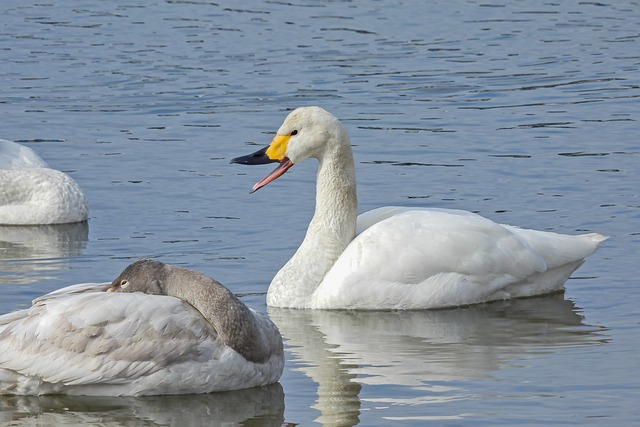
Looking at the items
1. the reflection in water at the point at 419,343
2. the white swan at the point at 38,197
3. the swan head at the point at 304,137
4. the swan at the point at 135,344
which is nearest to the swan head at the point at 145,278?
the swan at the point at 135,344

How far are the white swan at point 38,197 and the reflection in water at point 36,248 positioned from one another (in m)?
0.08

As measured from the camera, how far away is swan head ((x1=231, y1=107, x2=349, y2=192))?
1139 centimetres

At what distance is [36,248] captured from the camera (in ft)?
42.4

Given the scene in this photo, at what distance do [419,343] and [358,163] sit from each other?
17.7 ft

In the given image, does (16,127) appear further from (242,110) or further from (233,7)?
(233,7)

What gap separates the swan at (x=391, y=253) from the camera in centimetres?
1080

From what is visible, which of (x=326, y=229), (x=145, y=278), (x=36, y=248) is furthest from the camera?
(x=36, y=248)

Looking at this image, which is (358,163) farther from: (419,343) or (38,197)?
(419,343)

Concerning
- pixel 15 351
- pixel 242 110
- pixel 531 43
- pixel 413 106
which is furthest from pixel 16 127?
pixel 15 351

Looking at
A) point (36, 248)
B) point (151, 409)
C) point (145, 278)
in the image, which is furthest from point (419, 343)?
point (36, 248)

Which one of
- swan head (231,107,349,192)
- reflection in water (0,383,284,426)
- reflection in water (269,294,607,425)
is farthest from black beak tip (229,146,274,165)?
reflection in water (0,383,284,426)

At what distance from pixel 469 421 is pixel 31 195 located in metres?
6.80

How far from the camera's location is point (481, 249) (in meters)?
11.0

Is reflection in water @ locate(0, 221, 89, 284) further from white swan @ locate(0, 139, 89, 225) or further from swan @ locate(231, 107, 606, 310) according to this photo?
swan @ locate(231, 107, 606, 310)
